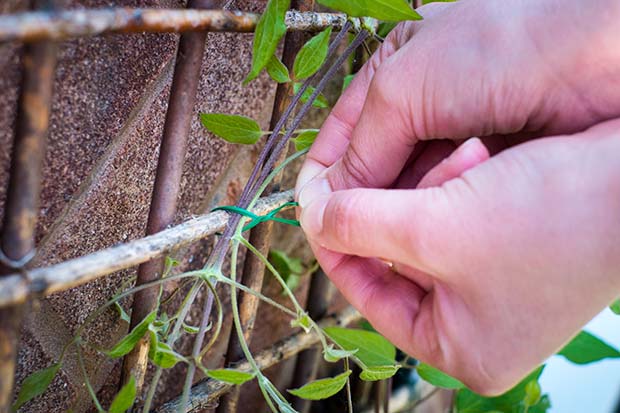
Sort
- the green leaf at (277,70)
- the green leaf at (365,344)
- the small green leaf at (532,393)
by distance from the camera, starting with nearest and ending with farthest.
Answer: the green leaf at (277,70) < the green leaf at (365,344) < the small green leaf at (532,393)

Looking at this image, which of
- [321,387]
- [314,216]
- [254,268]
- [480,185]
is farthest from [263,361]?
[480,185]

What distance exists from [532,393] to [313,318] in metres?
0.29

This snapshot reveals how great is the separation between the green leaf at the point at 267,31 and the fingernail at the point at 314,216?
10cm

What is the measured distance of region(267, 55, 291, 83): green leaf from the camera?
60 centimetres

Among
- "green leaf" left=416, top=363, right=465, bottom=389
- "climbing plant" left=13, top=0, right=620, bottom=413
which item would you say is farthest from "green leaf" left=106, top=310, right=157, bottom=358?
"green leaf" left=416, top=363, right=465, bottom=389

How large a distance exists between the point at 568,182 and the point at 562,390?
1235 mm

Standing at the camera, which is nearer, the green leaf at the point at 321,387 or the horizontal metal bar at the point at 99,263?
the horizontal metal bar at the point at 99,263

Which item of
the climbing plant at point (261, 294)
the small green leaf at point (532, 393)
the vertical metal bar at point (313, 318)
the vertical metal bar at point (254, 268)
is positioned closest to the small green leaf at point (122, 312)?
the climbing plant at point (261, 294)

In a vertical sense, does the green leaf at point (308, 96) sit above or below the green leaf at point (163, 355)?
above

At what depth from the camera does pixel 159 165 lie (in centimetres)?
57

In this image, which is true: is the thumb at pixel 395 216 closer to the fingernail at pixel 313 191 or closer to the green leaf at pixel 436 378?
the fingernail at pixel 313 191

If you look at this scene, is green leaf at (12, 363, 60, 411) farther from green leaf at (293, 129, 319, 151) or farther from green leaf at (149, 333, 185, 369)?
green leaf at (293, 129, 319, 151)

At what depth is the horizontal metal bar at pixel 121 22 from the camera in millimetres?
359

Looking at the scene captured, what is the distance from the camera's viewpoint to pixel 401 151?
55 cm
